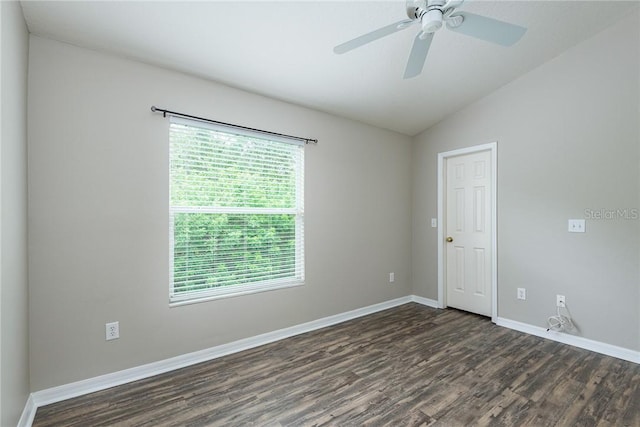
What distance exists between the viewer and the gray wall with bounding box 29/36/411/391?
1.97 m

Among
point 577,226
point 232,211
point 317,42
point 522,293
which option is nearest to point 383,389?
point 232,211

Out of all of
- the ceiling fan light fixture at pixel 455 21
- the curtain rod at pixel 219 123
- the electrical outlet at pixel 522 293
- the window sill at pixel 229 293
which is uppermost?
the ceiling fan light fixture at pixel 455 21

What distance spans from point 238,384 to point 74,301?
4.11ft

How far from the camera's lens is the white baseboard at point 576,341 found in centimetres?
260

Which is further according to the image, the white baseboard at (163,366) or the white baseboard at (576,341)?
the white baseboard at (576,341)

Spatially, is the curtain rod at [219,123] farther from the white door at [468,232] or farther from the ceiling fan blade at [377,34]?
the white door at [468,232]

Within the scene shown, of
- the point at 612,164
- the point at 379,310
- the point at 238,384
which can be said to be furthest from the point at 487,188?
the point at 238,384

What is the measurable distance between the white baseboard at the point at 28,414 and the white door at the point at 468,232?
406 centimetres

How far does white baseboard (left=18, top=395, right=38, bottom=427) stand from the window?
947 millimetres

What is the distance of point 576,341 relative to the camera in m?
2.87

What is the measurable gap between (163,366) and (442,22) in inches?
117

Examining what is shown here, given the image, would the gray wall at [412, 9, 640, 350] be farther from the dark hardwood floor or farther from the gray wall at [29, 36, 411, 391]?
the gray wall at [29, 36, 411, 391]

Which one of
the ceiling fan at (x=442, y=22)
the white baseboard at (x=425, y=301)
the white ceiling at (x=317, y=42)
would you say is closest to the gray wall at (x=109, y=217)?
the white ceiling at (x=317, y=42)

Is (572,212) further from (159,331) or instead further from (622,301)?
(159,331)
